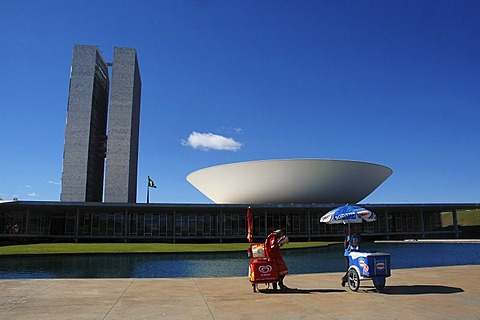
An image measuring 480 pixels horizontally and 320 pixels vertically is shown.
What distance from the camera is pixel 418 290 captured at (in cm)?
868

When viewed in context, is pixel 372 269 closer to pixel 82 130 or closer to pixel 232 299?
pixel 232 299

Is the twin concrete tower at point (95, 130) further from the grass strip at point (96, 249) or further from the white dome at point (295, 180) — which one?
the grass strip at point (96, 249)

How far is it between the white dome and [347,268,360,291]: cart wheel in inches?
1442

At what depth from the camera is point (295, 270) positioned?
48.9ft

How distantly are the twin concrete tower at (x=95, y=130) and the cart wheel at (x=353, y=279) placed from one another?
57642 mm

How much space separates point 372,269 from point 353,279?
54 cm

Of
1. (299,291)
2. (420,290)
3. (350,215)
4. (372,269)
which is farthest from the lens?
(350,215)

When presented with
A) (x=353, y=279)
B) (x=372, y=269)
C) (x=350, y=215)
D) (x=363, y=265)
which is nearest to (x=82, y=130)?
(x=350, y=215)

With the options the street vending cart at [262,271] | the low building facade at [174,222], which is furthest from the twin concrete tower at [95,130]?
the street vending cart at [262,271]

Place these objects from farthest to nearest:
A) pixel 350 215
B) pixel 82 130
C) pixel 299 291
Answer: pixel 82 130, pixel 350 215, pixel 299 291

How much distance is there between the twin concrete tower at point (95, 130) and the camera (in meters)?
62.4

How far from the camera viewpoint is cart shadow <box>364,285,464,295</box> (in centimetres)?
835

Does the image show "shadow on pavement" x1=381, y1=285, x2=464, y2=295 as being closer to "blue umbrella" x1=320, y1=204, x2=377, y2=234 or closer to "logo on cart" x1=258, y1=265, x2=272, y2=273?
"blue umbrella" x1=320, y1=204, x2=377, y2=234

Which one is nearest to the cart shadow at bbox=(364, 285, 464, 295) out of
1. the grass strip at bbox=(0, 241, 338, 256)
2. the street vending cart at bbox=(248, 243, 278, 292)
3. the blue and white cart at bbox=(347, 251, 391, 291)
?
the blue and white cart at bbox=(347, 251, 391, 291)
